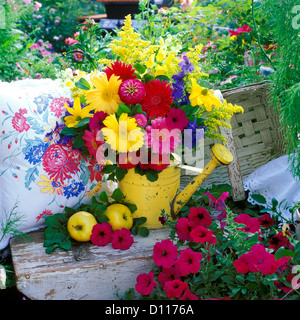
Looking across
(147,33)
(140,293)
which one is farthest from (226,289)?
(147,33)

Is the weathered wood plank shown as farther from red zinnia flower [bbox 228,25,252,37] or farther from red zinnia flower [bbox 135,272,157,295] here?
red zinnia flower [bbox 228,25,252,37]

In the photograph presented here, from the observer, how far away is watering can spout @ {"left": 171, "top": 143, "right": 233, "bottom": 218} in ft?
4.20

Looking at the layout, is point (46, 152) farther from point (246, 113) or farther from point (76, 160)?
point (246, 113)

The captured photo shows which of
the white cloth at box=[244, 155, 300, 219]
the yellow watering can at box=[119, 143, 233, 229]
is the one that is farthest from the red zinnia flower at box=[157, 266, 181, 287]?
the white cloth at box=[244, 155, 300, 219]

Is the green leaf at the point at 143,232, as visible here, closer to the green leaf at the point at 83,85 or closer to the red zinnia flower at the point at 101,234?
the red zinnia flower at the point at 101,234

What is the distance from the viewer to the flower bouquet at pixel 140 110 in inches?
47.8

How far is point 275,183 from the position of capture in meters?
1.62

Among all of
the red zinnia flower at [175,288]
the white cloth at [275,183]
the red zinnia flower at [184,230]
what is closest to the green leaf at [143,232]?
the red zinnia flower at [184,230]

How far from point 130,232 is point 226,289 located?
0.35 meters

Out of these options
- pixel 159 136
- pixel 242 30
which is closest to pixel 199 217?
pixel 159 136

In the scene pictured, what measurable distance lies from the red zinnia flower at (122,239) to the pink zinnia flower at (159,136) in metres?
0.28

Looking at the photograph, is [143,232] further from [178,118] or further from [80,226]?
[178,118]

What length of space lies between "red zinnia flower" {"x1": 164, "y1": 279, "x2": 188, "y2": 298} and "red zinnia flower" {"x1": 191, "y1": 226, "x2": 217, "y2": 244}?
0.42 ft

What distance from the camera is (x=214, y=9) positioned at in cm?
238
